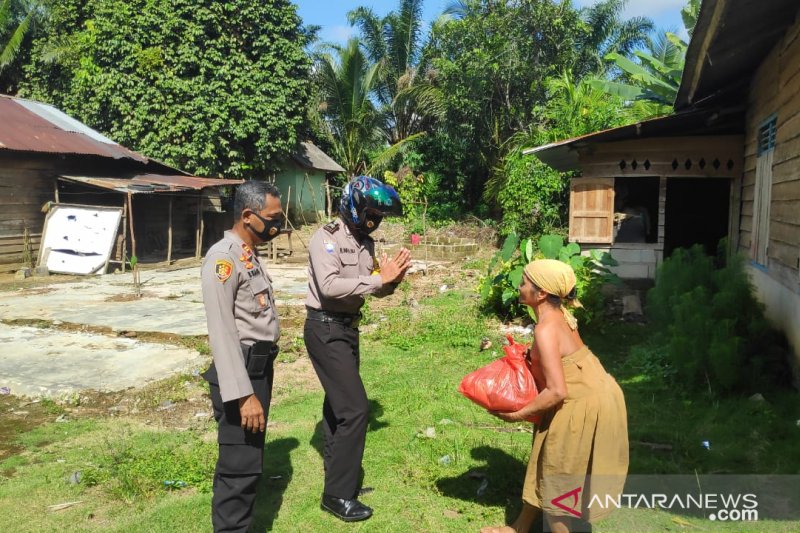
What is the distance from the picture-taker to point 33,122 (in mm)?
16703

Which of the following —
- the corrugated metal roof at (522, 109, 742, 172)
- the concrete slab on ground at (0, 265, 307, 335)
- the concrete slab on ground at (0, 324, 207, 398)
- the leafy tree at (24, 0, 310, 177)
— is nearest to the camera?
the concrete slab on ground at (0, 324, 207, 398)

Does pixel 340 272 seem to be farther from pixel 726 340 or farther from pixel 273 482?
pixel 726 340

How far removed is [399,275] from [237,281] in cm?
84

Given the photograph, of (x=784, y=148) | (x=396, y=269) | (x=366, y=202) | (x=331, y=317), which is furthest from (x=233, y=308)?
(x=784, y=148)

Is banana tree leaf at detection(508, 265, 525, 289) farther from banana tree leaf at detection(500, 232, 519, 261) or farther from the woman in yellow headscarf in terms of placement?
the woman in yellow headscarf

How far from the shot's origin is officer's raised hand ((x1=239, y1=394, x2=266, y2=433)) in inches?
110

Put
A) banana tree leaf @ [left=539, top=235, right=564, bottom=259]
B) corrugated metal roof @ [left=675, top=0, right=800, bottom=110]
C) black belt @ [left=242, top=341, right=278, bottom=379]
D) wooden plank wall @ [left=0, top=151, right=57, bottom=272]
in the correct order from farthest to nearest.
Answer: wooden plank wall @ [left=0, top=151, right=57, bottom=272] < banana tree leaf @ [left=539, top=235, right=564, bottom=259] < corrugated metal roof @ [left=675, top=0, right=800, bottom=110] < black belt @ [left=242, top=341, right=278, bottom=379]

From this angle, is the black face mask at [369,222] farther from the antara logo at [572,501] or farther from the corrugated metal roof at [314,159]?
the corrugated metal roof at [314,159]

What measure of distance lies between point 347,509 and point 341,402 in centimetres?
59

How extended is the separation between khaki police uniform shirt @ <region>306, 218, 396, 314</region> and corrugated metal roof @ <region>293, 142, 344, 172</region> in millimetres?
21550

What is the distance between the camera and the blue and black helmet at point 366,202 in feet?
11.4

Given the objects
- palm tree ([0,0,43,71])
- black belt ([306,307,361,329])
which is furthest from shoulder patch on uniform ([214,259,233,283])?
palm tree ([0,0,43,71])

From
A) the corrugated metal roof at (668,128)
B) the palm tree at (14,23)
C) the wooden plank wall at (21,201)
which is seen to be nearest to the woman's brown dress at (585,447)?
the corrugated metal roof at (668,128)

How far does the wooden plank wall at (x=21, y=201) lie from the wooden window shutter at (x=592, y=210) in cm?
1331
